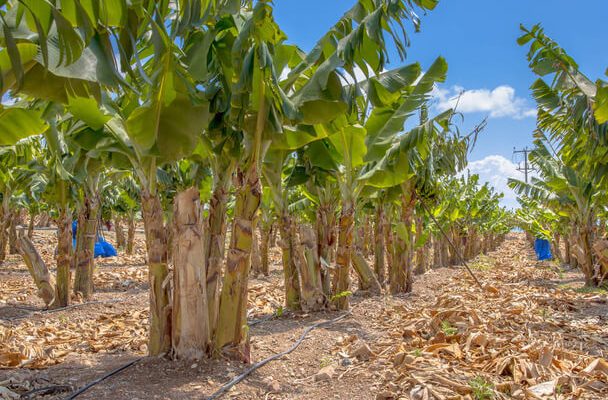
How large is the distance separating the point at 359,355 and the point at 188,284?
218 cm

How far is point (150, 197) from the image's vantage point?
15.9ft

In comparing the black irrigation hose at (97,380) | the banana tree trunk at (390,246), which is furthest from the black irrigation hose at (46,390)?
the banana tree trunk at (390,246)

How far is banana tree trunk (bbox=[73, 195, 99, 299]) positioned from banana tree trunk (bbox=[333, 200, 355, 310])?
476cm

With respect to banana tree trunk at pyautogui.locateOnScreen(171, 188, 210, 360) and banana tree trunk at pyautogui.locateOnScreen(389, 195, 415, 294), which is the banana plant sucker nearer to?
banana tree trunk at pyautogui.locateOnScreen(171, 188, 210, 360)

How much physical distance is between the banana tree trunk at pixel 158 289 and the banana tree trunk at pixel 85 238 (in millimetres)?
4599

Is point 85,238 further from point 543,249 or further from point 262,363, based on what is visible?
point 543,249

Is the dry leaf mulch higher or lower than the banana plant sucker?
lower

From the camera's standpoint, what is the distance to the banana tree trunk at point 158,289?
15.5 ft

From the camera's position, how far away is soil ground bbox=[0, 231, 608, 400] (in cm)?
402

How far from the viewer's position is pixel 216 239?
204 inches

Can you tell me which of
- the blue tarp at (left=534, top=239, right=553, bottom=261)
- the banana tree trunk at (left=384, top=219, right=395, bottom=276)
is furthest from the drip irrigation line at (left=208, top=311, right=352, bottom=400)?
the blue tarp at (left=534, top=239, right=553, bottom=261)

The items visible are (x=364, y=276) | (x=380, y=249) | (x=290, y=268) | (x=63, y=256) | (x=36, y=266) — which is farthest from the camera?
(x=380, y=249)

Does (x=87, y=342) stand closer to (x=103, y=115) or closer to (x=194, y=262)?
(x=194, y=262)

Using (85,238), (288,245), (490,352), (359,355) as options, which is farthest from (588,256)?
(85,238)
